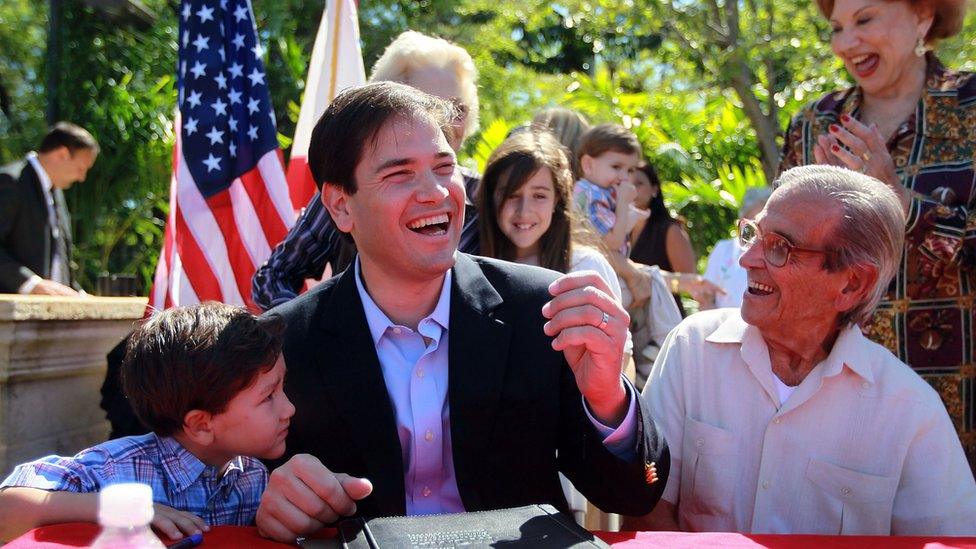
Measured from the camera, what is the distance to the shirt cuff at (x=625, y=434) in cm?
207

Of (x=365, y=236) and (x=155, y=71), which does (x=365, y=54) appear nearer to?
(x=155, y=71)

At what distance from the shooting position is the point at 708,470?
2.48m

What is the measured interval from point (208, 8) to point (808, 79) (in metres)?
6.56

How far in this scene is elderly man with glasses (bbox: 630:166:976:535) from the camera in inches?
92.7

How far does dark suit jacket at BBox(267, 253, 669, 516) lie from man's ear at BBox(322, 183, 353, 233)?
0.76 feet

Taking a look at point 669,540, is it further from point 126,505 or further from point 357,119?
point 357,119

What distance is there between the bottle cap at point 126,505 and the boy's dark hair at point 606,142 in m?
4.07

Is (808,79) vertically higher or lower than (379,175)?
higher

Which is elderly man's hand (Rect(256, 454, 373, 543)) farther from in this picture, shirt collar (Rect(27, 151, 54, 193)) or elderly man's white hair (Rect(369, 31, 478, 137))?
shirt collar (Rect(27, 151, 54, 193))

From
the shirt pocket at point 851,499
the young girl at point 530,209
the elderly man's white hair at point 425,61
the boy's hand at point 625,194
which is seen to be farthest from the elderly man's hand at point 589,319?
the boy's hand at point 625,194

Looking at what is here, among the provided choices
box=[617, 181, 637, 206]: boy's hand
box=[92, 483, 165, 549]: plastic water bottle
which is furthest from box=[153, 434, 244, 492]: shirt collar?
box=[617, 181, 637, 206]: boy's hand

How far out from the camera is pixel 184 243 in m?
4.80

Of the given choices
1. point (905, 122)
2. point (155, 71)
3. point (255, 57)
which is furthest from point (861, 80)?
point (155, 71)

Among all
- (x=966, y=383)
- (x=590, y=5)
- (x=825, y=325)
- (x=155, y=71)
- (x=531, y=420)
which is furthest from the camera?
(x=155, y=71)
